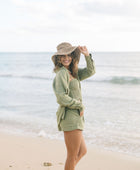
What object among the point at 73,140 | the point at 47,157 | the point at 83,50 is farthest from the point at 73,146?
the point at 47,157

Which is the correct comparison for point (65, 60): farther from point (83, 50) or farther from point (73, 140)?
point (73, 140)

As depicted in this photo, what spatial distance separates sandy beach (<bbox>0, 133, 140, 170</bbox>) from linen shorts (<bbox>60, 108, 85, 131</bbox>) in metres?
1.42

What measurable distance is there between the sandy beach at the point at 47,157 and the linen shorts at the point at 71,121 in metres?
1.42

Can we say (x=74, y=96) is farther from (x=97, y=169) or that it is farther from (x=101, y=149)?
(x=101, y=149)

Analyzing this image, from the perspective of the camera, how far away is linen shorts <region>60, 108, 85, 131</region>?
2649 mm

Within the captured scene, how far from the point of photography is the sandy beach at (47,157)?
12.8 ft

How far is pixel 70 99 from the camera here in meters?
2.59

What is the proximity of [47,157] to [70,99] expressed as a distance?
2036mm

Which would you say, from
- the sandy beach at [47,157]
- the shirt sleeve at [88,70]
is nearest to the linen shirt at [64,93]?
the shirt sleeve at [88,70]

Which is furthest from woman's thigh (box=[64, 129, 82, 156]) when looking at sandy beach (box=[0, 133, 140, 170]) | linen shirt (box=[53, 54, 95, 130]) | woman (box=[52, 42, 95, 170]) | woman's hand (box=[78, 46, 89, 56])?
sandy beach (box=[0, 133, 140, 170])

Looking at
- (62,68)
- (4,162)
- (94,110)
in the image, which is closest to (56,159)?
(4,162)

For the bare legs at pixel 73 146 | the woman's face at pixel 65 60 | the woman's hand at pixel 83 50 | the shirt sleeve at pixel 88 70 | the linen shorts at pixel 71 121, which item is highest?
the woman's hand at pixel 83 50

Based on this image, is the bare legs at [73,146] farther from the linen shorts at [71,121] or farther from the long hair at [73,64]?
the long hair at [73,64]

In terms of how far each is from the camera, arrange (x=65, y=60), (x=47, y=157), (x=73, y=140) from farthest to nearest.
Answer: (x=47, y=157)
(x=65, y=60)
(x=73, y=140)
